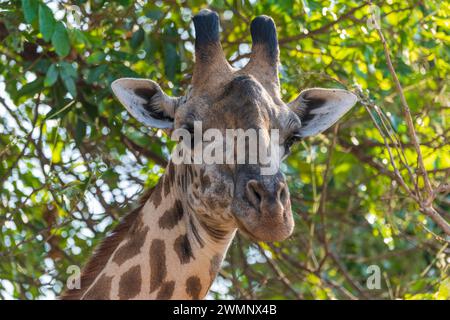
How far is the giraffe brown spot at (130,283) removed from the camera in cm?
522

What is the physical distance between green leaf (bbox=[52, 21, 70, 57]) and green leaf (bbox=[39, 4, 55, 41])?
0.03 metres

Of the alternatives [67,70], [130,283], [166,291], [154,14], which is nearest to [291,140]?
[166,291]

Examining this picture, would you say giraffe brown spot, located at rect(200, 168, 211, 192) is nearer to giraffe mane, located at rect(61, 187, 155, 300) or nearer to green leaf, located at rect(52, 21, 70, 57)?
giraffe mane, located at rect(61, 187, 155, 300)

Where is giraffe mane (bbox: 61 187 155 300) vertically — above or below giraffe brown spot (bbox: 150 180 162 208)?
below

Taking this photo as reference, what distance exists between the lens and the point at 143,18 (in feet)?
24.5

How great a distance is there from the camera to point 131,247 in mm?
5367

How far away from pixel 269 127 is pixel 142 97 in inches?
30.8

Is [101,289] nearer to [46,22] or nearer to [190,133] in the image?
[190,133]

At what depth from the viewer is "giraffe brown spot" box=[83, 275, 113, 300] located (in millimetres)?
5285

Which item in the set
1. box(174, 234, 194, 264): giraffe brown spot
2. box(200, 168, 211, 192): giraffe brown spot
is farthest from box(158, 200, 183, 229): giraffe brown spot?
box(200, 168, 211, 192): giraffe brown spot

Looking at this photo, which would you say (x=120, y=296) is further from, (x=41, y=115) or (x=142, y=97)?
(x=41, y=115)

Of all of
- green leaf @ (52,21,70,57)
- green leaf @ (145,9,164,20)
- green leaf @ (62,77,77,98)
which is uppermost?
green leaf @ (52,21,70,57)

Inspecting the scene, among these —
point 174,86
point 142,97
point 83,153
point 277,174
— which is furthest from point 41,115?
point 277,174
